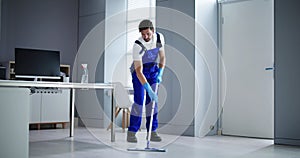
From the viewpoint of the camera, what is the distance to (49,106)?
6.03 metres

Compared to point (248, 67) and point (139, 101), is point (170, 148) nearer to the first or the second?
point (139, 101)

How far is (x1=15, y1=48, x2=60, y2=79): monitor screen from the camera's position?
4.49 meters

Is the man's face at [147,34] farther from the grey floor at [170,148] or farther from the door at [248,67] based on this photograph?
the door at [248,67]

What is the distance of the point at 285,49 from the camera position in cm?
435

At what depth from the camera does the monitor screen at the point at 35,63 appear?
4.49 m

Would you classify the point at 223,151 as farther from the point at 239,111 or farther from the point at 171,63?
the point at 171,63

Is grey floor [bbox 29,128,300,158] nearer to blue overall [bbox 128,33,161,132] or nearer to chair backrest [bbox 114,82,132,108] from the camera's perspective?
blue overall [bbox 128,33,161,132]

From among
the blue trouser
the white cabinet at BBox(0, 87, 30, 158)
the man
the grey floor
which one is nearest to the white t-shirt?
the man

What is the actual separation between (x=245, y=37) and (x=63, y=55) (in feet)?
10.5

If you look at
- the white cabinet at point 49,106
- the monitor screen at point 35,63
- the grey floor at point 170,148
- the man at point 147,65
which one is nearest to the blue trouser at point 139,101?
the man at point 147,65

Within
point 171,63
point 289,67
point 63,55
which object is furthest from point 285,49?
point 63,55

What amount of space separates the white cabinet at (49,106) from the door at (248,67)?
8.28ft

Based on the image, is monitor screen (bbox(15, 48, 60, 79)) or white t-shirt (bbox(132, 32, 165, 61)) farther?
monitor screen (bbox(15, 48, 60, 79))

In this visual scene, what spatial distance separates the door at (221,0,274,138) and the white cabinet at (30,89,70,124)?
99.3 inches
